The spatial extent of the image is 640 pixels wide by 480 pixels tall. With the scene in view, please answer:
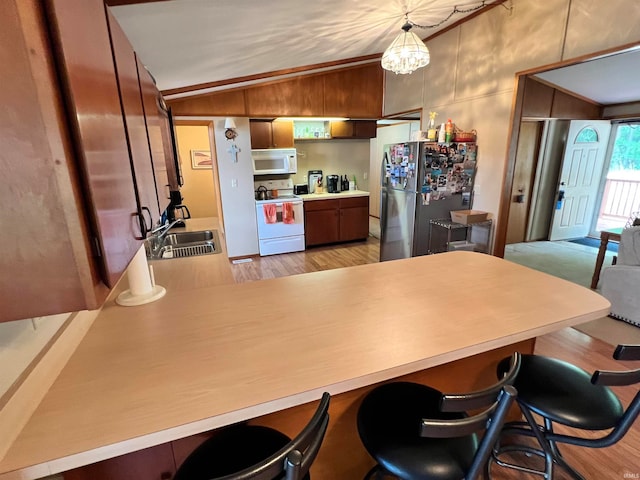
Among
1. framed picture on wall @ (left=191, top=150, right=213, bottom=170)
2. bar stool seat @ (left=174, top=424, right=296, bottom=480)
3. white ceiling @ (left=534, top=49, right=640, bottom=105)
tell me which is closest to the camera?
bar stool seat @ (left=174, top=424, right=296, bottom=480)

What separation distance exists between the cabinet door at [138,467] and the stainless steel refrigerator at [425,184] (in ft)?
11.3

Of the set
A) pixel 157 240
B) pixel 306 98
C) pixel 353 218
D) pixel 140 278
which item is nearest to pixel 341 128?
pixel 306 98

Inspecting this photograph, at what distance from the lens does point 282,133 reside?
16.5ft

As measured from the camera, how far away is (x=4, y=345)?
79 cm

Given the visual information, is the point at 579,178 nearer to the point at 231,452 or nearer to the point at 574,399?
the point at 574,399

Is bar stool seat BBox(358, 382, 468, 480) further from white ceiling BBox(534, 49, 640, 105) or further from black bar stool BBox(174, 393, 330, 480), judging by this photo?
white ceiling BBox(534, 49, 640, 105)


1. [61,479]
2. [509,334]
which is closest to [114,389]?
[61,479]

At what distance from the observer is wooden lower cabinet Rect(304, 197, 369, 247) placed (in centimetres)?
532

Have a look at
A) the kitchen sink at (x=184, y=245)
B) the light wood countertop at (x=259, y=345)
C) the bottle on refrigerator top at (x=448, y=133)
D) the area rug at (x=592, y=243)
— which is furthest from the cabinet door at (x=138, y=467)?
the area rug at (x=592, y=243)

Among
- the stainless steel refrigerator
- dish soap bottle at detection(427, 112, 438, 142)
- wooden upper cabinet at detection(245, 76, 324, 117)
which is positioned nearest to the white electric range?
wooden upper cabinet at detection(245, 76, 324, 117)

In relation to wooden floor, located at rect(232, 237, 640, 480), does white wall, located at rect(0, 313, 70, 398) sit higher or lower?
higher

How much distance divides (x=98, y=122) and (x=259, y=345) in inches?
30.4

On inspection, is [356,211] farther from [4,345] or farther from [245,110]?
[4,345]

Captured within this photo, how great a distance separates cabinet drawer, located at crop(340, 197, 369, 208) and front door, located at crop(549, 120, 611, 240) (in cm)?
331
